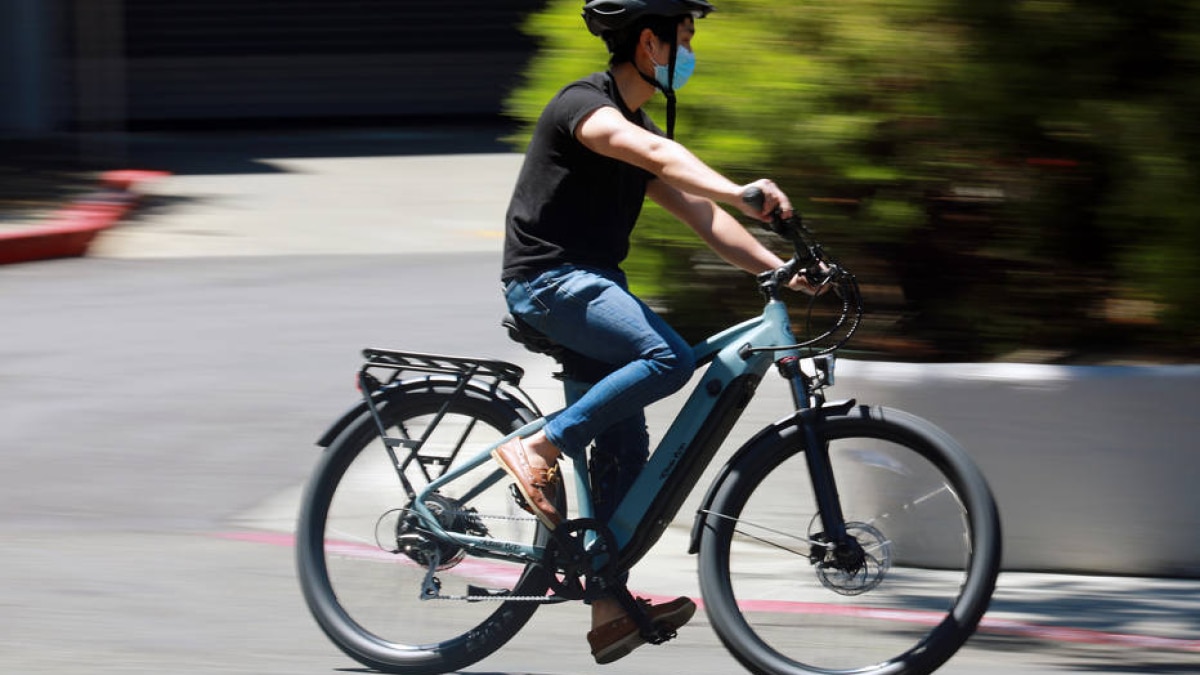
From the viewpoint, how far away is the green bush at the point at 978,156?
19.6 feet

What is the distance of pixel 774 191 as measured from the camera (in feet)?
14.2

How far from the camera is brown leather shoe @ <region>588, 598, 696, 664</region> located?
476 centimetres

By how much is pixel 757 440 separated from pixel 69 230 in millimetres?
8727

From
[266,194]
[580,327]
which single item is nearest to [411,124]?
[266,194]

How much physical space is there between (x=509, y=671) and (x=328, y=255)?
25.6 feet

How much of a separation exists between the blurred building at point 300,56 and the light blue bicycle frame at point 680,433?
15.6 m

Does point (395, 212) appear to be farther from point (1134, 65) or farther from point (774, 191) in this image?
point (774, 191)

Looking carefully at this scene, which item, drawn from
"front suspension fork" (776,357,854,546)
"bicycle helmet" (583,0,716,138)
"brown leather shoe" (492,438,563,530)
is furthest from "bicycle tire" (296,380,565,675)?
"bicycle helmet" (583,0,716,138)

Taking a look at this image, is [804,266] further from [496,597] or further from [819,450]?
[496,597]

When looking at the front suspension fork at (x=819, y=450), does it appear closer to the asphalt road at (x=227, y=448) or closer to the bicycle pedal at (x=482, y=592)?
the asphalt road at (x=227, y=448)

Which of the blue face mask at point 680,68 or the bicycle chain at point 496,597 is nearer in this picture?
the blue face mask at point 680,68

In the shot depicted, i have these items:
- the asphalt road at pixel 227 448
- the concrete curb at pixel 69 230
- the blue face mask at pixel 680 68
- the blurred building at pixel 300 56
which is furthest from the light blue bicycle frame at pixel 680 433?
the blurred building at pixel 300 56

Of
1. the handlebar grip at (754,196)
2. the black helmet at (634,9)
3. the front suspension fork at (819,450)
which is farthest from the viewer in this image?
the front suspension fork at (819,450)

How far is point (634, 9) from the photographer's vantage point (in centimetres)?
449
